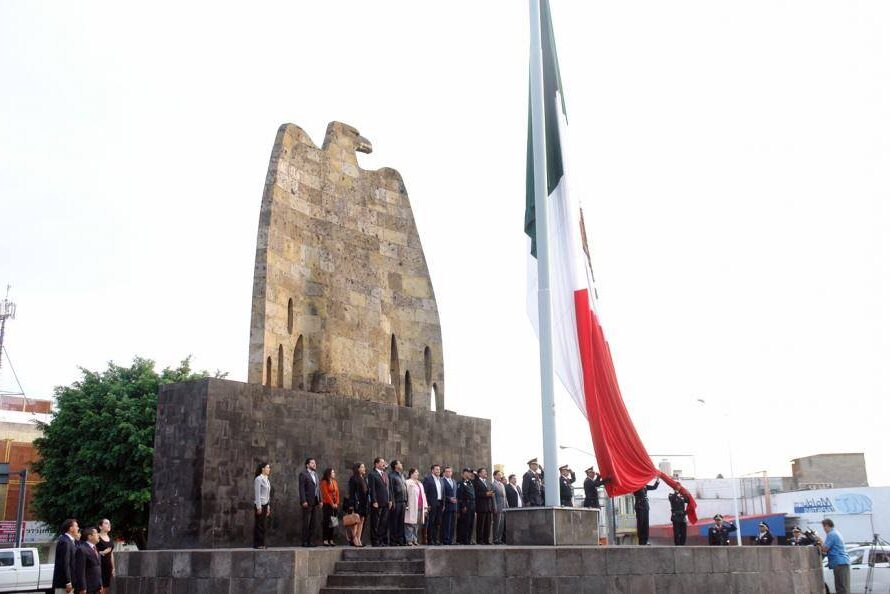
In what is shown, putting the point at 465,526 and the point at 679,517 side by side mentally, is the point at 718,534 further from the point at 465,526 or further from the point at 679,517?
the point at 465,526

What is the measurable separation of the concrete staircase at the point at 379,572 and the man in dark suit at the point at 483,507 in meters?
4.03

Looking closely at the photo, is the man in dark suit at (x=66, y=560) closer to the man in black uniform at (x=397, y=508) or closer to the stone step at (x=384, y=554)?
the stone step at (x=384, y=554)

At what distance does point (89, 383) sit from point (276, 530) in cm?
1649

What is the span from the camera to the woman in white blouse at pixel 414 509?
49.1ft

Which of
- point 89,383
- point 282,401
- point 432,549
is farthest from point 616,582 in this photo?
point 89,383

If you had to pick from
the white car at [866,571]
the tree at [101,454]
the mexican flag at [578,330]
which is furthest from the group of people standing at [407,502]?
the tree at [101,454]

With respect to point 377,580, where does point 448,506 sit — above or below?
above

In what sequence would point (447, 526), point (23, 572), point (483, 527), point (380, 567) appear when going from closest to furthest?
1. point (380, 567)
2. point (447, 526)
3. point (483, 527)
4. point (23, 572)

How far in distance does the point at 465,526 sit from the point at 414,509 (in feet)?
6.02

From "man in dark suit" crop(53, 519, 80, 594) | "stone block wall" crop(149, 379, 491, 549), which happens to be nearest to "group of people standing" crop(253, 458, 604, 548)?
"stone block wall" crop(149, 379, 491, 549)

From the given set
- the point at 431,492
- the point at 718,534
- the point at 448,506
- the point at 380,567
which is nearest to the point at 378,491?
the point at 431,492

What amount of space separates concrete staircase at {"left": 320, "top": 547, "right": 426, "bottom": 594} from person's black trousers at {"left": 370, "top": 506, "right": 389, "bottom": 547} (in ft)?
4.64

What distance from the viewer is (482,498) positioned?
1625cm

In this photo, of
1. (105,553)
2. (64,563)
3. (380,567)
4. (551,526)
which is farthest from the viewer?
(105,553)
